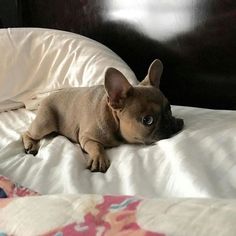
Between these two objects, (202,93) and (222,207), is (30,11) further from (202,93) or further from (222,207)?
(222,207)

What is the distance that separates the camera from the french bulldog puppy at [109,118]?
50.4 inches

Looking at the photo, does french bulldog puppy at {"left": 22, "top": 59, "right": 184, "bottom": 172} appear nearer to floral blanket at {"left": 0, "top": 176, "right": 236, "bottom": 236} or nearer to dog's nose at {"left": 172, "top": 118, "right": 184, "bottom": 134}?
dog's nose at {"left": 172, "top": 118, "right": 184, "bottom": 134}

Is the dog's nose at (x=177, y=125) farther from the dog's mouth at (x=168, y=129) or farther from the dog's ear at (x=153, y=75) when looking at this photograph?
the dog's ear at (x=153, y=75)

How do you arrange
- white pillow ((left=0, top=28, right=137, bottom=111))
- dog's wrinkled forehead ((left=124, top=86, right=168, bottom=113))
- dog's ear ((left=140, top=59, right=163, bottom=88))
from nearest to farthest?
dog's wrinkled forehead ((left=124, top=86, right=168, bottom=113)), dog's ear ((left=140, top=59, right=163, bottom=88)), white pillow ((left=0, top=28, right=137, bottom=111))

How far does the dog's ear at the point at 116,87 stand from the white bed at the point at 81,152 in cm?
13

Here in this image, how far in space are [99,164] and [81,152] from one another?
14 cm

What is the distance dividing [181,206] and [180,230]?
58mm

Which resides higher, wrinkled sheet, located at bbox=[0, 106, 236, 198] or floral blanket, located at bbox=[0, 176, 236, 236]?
floral blanket, located at bbox=[0, 176, 236, 236]

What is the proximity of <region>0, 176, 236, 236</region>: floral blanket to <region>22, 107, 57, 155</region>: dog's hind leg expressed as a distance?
0.66 meters

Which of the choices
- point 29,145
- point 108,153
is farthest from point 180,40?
point 29,145

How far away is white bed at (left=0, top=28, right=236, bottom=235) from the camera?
1005 millimetres

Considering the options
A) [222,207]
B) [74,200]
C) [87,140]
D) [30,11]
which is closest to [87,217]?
[74,200]

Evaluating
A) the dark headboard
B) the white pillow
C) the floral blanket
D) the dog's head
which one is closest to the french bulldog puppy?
the dog's head

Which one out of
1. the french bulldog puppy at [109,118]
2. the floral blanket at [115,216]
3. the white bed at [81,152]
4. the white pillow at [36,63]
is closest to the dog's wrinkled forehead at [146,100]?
the french bulldog puppy at [109,118]
